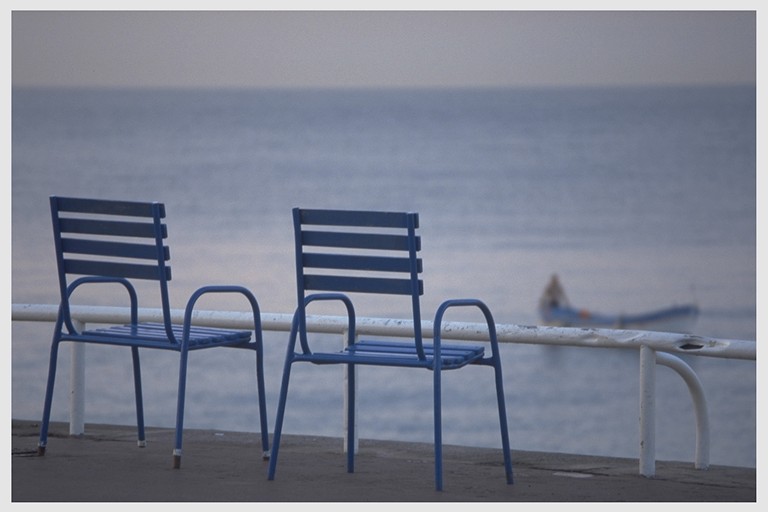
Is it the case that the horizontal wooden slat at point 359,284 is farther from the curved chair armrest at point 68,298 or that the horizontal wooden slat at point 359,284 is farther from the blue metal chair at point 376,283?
the curved chair armrest at point 68,298

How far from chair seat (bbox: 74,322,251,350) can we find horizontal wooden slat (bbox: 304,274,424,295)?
54 cm

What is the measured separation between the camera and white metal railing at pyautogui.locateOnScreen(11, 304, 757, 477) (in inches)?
211

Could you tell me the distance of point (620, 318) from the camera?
44.8m

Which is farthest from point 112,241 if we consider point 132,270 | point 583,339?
point 583,339

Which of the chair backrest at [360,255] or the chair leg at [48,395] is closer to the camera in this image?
the chair backrest at [360,255]

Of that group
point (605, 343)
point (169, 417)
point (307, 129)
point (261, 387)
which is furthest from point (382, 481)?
point (307, 129)

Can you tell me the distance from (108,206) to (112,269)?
0.92 feet

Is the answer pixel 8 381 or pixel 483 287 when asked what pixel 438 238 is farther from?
pixel 8 381

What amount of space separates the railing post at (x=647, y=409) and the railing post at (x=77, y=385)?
242 cm

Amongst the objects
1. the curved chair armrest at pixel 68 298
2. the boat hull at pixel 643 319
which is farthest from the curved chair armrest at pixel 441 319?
the boat hull at pixel 643 319

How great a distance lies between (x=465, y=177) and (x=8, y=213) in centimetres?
8129

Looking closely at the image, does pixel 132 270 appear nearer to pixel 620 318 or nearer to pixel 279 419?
pixel 279 419

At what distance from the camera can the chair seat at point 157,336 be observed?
5.20 m

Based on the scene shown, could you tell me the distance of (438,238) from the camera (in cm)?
6319
